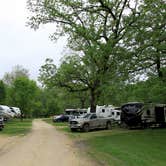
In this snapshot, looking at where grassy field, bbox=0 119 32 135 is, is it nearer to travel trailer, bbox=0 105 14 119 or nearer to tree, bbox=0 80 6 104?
travel trailer, bbox=0 105 14 119

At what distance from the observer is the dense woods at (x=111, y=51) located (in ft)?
95.3

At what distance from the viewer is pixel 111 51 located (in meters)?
32.6

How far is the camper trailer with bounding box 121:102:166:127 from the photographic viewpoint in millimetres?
39719

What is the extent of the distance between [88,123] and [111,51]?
9030mm

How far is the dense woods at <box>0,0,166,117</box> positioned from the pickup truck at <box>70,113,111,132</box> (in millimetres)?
1942

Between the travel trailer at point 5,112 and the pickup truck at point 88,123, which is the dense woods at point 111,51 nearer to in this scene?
the pickup truck at point 88,123

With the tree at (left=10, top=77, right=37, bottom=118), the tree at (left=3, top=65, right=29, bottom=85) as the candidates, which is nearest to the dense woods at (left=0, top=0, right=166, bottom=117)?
the tree at (left=10, top=77, right=37, bottom=118)

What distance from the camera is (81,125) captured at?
38.6 m

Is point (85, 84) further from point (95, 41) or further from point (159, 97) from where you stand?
point (159, 97)

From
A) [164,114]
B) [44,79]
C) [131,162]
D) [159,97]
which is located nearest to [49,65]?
[44,79]

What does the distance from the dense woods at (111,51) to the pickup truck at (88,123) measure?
6.37ft

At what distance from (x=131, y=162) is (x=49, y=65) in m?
31.3

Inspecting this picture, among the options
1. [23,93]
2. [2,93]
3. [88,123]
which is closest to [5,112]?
[23,93]

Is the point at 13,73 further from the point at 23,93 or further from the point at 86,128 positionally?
the point at 86,128
